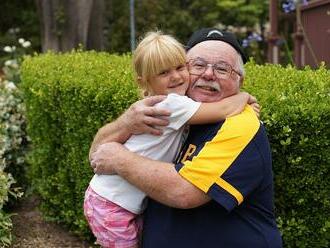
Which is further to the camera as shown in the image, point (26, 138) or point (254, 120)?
point (26, 138)

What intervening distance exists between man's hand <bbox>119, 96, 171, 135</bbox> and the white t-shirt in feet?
0.08

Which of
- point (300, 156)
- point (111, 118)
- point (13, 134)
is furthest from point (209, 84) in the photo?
point (13, 134)

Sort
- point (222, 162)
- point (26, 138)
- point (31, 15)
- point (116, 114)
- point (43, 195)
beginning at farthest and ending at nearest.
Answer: point (31, 15) < point (26, 138) < point (43, 195) < point (116, 114) < point (222, 162)

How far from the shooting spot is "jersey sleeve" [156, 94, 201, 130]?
2513 mm

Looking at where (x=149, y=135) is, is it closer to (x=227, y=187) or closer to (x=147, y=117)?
(x=147, y=117)

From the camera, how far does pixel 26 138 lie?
661 cm

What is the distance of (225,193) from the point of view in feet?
7.71

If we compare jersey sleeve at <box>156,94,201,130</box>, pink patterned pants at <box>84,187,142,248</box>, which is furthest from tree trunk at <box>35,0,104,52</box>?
jersey sleeve at <box>156,94,201,130</box>

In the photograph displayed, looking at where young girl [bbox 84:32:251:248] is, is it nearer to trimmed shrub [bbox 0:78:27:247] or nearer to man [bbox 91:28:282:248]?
man [bbox 91:28:282:248]

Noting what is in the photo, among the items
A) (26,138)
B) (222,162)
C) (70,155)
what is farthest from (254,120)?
(26,138)

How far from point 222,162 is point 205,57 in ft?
1.49

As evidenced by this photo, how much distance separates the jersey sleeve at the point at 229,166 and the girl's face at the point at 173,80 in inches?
11.9

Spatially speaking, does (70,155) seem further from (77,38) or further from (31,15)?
(31,15)

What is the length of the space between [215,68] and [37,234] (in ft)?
11.1
